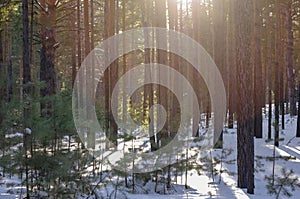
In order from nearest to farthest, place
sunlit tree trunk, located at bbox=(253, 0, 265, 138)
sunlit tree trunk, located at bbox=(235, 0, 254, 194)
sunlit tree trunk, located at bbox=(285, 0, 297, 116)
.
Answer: sunlit tree trunk, located at bbox=(235, 0, 254, 194) < sunlit tree trunk, located at bbox=(253, 0, 265, 138) < sunlit tree trunk, located at bbox=(285, 0, 297, 116)

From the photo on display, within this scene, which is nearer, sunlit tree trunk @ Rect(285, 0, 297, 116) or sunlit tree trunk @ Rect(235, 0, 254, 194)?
sunlit tree trunk @ Rect(235, 0, 254, 194)

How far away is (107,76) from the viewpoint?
1524 cm

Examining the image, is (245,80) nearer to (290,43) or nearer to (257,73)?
(257,73)

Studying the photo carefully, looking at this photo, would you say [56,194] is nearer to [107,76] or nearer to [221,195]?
[221,195]

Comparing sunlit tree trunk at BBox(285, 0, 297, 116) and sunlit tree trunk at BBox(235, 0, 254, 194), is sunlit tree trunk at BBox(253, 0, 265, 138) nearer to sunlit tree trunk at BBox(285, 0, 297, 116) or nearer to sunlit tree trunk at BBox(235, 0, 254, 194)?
sunlit tree trunk at BBox(285, 0, 297, 116)

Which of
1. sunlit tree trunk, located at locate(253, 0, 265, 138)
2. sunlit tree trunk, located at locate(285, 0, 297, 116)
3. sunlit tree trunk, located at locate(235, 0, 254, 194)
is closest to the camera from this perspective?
sunlit tree trunk, located at locate(235, 0, 254, 194)

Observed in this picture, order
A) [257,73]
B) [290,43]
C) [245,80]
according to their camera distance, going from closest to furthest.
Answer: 1. [245,80]
2. [257,73]
3. [290,43]

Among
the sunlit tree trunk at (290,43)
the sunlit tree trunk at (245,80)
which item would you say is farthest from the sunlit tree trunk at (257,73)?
the sunlit tree trunk at (245,80)

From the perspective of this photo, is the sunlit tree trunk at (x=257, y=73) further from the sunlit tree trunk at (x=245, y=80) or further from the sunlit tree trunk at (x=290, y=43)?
the sunlit tree trunk at (x=245, y=80)

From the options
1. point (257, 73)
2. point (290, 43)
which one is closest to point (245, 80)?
point (257, 73)

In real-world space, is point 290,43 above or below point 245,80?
above

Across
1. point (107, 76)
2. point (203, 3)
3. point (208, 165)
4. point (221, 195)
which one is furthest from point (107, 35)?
point (203, 3)

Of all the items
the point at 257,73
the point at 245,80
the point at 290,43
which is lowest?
the point at 245,80

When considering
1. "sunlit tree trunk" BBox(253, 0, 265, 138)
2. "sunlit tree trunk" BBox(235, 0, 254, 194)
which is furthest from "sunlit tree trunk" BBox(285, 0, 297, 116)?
"sunlit tree trunk" BBox(235, 0, 254, 194)
